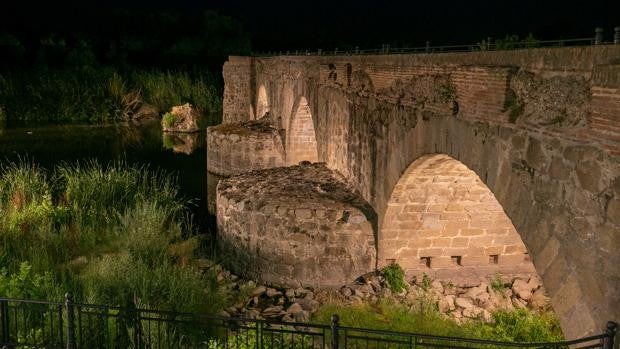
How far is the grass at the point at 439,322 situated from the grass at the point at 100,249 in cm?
200

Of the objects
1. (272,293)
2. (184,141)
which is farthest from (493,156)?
(184,141)

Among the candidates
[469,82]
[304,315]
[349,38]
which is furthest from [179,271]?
[349,38]

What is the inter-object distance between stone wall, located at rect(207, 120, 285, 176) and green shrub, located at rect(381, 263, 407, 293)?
37.3ft

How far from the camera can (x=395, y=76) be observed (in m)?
9.59

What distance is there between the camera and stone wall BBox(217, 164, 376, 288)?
1094 cm

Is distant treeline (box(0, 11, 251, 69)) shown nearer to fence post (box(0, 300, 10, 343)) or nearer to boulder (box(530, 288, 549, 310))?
boulder (box(530, 288, 549, 310))

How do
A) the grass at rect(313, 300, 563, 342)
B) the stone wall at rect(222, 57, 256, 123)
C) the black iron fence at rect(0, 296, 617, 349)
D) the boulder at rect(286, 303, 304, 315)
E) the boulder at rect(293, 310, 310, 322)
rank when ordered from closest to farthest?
1. the black iron fence at rect(0, 296, 617, 349)
2. the grass at rect(313, 300, 563, 342)
3. the boulder at rect(293, 310, 310, 322)
4. the boulder at rect(286, 303, 304, 315)
5. the stone wall at rect(222, 57, 256, 123)

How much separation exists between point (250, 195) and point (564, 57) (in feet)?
25.7

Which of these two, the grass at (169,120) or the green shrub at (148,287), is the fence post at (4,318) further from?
the grass at (169,120)

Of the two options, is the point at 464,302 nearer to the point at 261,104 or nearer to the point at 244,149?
the point at 244,149

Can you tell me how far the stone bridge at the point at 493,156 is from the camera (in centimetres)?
495

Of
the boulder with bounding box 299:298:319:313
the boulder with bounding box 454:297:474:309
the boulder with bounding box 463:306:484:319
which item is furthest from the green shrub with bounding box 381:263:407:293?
the boulder with bounding box 299:298:319:313

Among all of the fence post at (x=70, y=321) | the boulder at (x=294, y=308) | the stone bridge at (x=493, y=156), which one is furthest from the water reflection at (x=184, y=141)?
the fence post at (x=70, y=321)

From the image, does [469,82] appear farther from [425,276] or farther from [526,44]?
[425,276]
